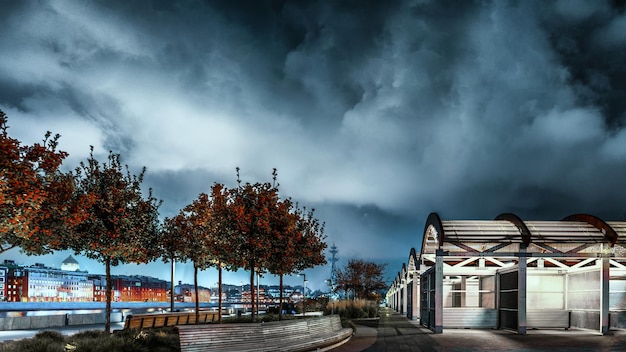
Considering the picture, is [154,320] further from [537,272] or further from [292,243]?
[537,272]

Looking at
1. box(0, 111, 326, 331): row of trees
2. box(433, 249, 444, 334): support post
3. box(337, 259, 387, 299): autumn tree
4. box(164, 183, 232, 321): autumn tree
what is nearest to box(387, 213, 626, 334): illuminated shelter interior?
box(433, 249, 444, 334): support post

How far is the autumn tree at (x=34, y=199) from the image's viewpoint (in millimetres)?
12562

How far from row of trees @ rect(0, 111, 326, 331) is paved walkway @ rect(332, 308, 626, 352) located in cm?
491

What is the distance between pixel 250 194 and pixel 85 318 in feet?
46.7

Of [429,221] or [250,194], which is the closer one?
[250,194]

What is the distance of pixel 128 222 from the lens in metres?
17.6

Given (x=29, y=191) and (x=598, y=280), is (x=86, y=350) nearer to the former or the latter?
(x=29, y=191)

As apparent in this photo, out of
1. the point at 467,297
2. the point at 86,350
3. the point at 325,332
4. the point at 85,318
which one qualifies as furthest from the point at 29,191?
the point at 467,297

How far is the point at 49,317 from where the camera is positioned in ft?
88.4

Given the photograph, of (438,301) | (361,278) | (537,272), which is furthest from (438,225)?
(361,278)

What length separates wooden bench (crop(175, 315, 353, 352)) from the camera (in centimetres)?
1332

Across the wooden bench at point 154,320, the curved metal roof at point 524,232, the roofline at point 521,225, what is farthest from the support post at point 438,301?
the wooden bench at point 154,320

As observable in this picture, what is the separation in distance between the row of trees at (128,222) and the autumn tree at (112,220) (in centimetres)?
3

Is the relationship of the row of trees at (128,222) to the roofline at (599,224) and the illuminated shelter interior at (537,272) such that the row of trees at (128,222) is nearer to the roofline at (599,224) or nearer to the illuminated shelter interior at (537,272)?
the illuminated shelter interior at (537,272)
